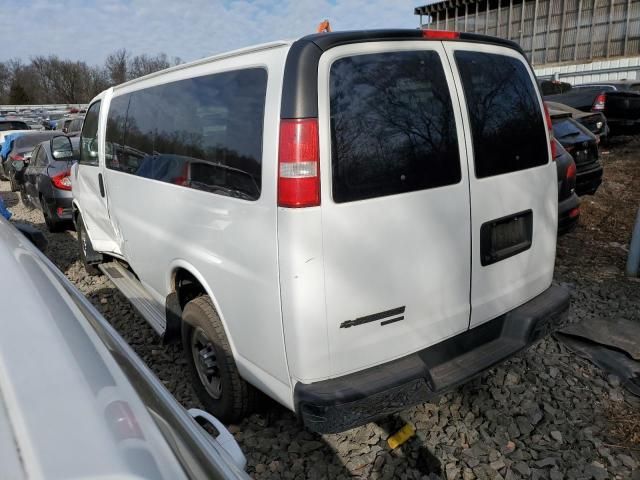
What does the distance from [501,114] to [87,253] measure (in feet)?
15.4

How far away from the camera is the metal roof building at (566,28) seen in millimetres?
38494

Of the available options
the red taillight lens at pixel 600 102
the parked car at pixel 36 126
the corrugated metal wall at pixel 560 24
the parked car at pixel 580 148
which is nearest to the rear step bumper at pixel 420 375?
the parked car at pixel 580 148

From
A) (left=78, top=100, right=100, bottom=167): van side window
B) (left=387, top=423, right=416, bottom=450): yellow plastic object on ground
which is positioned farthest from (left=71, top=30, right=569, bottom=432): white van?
(left=78, top=100, right=100, bottom=167): van side window

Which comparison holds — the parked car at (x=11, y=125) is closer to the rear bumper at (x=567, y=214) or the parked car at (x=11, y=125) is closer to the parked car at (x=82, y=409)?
the rear bumper at (x=567, y=214)

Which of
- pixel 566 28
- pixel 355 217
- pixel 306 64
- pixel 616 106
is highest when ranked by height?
pixel 566 28

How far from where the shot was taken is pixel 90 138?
471 centimetres

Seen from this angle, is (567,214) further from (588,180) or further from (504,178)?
(504,178)

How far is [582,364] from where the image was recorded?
3.43m

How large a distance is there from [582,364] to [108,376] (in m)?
3.35

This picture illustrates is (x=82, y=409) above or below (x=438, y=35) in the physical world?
below

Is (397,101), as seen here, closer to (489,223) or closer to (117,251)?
(489,223)

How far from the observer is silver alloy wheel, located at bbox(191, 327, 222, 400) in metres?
2.85

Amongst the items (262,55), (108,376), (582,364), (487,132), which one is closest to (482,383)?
(582,364)

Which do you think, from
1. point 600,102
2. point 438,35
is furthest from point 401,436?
point 600,102
